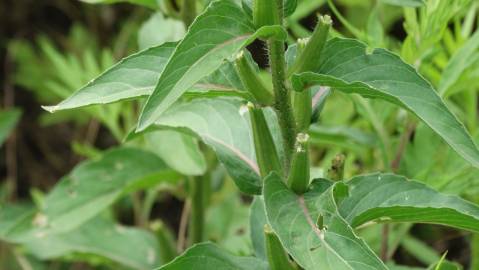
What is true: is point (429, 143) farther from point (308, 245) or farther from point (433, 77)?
point (308, 245)

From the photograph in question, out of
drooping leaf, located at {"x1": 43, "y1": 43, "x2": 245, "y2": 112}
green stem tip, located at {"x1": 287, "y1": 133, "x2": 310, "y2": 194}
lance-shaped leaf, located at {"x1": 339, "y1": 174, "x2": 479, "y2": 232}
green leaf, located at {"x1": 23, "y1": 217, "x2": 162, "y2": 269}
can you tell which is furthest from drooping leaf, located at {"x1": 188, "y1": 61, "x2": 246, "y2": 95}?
green leaf, located at {"x1": 23, "y1": 217, "x2": 162, "y2": 269}

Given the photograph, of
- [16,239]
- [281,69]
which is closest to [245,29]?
[281,69]

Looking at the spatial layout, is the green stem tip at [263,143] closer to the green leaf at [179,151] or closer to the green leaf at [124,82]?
the green leaf at [124,82]

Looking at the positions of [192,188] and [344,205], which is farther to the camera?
[192,188]

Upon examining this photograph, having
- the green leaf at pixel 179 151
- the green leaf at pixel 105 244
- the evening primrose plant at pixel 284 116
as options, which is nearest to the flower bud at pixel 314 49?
the evening primrose plant at pixel 284 116

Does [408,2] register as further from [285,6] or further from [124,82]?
[124,82]

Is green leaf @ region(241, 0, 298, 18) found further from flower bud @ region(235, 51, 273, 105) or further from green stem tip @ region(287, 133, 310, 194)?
green stem tip @ region(287, 133, 310, 194)
